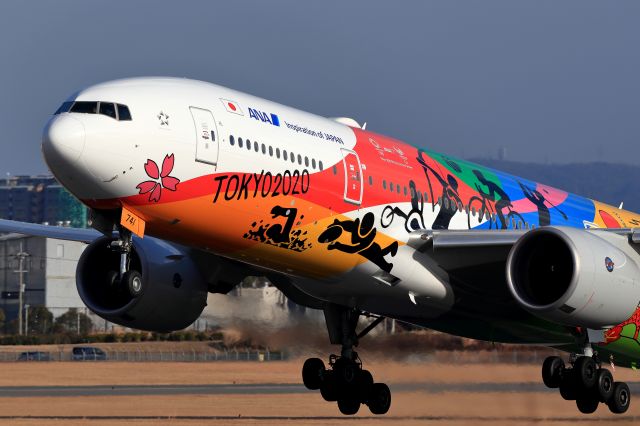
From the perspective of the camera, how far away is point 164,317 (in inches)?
1108

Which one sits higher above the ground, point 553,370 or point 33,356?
point 553,370

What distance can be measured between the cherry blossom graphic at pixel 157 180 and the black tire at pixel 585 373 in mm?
10437

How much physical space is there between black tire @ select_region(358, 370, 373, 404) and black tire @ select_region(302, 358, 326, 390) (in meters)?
0.89

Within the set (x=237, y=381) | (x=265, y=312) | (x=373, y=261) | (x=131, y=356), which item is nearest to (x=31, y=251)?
(x=131, y=356)

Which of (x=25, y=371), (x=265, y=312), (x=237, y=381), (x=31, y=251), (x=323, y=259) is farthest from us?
(x=31, y=251)

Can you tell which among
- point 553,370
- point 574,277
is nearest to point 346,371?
point 553,370

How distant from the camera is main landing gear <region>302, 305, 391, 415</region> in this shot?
2847 centimetres

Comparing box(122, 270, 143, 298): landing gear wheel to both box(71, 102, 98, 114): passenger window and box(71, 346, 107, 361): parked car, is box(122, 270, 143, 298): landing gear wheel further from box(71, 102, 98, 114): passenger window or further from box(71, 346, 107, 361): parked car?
box(71, 346, 107, 361): parked car

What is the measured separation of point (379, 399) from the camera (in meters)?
28.6

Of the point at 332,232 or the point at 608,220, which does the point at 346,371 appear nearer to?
the point at 332,232

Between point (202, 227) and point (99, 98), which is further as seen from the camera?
point (202, 227)

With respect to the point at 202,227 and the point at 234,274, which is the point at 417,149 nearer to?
the point at 234,274

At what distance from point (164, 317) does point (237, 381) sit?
23169mm

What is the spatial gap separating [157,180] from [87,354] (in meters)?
44.4
